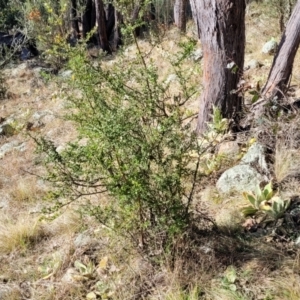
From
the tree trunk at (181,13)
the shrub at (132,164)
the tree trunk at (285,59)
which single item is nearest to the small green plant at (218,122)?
the tree trunk at (285,59)

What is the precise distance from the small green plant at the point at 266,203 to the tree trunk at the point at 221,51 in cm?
121

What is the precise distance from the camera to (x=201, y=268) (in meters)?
2.26

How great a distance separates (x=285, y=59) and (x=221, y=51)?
0.60 metres

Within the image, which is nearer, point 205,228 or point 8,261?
point 205,228

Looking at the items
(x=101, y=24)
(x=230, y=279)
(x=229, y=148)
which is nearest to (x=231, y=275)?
(x=230, y=279)

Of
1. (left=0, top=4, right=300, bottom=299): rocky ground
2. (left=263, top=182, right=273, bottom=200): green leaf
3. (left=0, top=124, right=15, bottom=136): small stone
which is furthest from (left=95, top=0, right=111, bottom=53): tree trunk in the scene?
(left=263, top=182, right=273, bottom=200): green leaf

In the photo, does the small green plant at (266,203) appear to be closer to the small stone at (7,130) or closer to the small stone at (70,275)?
the small stone at (70,275)

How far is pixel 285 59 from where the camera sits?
354 centimetres

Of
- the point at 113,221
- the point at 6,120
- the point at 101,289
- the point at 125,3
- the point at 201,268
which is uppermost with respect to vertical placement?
the point at 125,3

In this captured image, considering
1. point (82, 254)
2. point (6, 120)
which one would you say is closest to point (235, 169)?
point (82, 254)

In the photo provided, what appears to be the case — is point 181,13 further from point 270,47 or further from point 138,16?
point 138,16

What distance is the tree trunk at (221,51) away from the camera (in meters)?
3.40

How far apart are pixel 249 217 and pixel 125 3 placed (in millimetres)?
2208

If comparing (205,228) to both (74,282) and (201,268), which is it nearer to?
(201,268)
